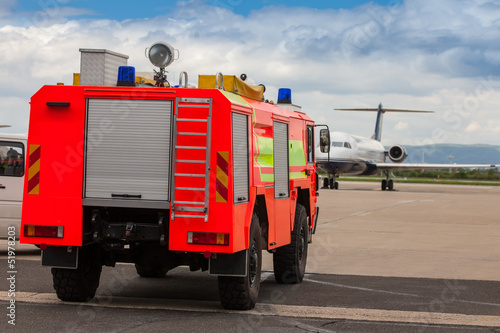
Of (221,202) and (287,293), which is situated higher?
(221,202)

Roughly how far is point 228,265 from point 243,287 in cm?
33

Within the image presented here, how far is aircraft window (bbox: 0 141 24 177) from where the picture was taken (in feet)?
42.5

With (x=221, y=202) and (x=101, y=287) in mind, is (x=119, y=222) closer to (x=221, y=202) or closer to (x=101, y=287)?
(x=221, y=202)

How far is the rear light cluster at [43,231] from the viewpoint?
820 centimetres

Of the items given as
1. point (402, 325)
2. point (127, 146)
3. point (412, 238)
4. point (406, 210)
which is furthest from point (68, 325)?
point (406, 210)

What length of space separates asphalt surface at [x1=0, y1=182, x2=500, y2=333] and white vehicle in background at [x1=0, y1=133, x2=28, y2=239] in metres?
0.64

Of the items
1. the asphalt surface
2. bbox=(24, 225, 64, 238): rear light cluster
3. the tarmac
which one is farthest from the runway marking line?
Result: the tarmac

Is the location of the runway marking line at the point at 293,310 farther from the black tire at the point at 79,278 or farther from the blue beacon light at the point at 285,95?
the blue beacon light at the point at 285,95

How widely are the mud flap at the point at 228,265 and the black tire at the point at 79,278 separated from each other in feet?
5.36

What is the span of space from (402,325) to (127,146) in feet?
11.2

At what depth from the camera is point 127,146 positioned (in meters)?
8.12

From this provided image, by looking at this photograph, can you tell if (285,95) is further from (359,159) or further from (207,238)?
(359,159)

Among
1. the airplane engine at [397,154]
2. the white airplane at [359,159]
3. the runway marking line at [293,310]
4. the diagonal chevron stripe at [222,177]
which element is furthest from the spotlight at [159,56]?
the airplane engine at [397,154]

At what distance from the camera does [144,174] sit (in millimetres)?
8102
